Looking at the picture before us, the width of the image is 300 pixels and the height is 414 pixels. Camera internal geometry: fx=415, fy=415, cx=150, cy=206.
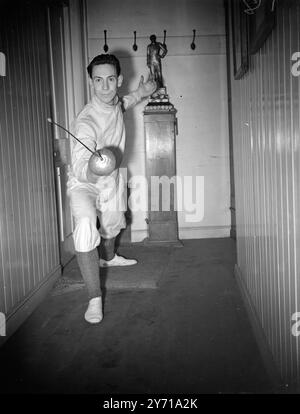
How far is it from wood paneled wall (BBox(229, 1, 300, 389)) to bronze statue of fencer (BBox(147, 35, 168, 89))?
1.82m

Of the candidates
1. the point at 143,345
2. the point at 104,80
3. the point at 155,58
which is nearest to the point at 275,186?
the point at 143,345

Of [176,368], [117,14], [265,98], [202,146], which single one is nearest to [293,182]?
[265,98]

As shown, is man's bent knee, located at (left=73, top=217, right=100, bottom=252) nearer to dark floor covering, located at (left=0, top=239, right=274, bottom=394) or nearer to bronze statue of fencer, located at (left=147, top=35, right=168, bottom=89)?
dark floor covering, located at (left=0, top=239, right=274, bottom=394)

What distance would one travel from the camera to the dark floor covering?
1.64 m

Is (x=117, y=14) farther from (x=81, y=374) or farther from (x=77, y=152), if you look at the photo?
(x=81, y=374)

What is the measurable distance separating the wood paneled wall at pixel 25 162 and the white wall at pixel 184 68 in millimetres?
1223

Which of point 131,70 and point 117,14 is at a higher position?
point 117,14

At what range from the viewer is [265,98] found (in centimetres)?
161

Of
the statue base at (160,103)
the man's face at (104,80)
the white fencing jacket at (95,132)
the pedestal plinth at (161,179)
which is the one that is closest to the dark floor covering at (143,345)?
the white fencing jacket at (95,132)

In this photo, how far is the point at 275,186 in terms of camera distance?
1.49m

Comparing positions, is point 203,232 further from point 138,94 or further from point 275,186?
point 275,186

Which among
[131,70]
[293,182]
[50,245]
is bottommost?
[50,245]

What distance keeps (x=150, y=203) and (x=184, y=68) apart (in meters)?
1.42
